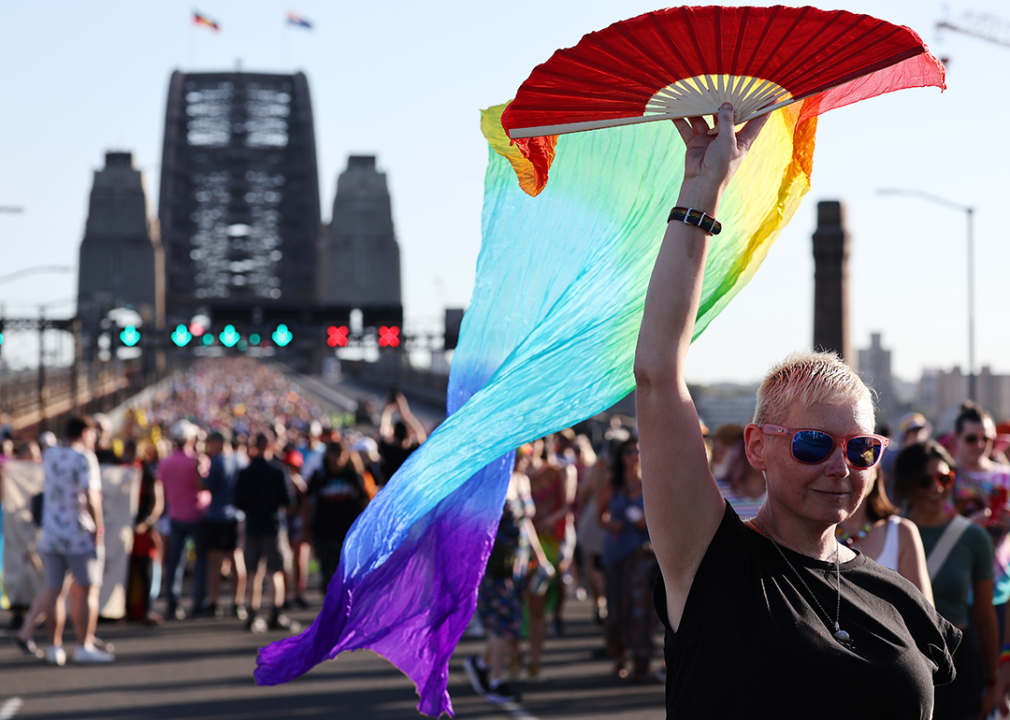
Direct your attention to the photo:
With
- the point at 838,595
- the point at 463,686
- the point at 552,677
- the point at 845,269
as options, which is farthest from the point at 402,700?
the point at 845,269

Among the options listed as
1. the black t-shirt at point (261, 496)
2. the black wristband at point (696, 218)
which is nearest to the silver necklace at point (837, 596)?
the black wristband at point (696, 218)

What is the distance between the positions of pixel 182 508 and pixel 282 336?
28797mm

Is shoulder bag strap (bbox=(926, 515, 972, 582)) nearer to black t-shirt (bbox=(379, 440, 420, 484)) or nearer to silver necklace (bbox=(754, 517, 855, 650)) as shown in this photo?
silver necklace (bbox=(754, 517, 855, 650))

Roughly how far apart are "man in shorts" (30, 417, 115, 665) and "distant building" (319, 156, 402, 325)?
88.9m

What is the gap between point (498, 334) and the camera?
3.11 m

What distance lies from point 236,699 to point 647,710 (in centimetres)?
274

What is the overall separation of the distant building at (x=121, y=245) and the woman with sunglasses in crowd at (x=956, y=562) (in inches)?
3420

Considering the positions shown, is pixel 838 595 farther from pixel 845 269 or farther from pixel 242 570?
pixel 845 269

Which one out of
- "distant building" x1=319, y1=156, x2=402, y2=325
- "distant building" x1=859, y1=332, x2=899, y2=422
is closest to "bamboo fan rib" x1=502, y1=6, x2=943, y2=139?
"distant building" x1=859, y1=332, x2=899, y2=422

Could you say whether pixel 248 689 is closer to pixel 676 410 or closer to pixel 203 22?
pixel 676 410

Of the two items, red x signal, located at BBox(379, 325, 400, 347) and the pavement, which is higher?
red x signal, located at BBox(379, 325, 400, 347)

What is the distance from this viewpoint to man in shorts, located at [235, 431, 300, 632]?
11.0 meters

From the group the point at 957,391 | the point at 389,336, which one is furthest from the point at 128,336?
the point at 957,391

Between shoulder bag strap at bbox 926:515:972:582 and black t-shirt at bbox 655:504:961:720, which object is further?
shoulder bag strap at bbox 926:515:972:582
